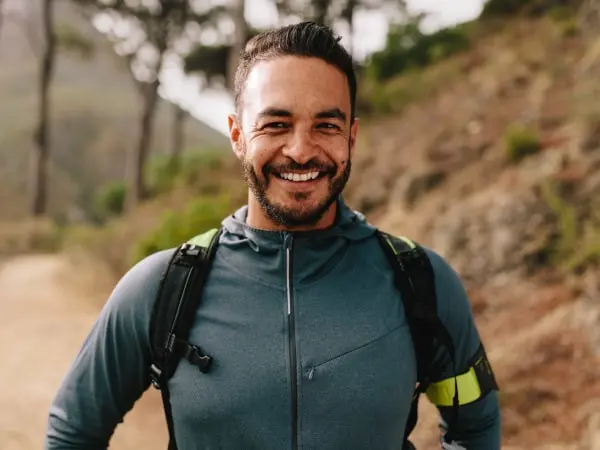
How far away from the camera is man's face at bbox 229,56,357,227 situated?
1.62 meters

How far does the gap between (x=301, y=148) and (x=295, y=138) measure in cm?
4

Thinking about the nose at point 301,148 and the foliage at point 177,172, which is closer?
the nose at point 301,148

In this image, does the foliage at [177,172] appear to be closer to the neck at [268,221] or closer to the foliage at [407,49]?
the foliage at [407,49]

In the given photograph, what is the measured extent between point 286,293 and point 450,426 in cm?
69

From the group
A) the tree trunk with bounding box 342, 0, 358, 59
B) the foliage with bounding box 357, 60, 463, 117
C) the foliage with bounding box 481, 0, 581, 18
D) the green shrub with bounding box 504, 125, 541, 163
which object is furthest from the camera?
the tree trunk with bounding box 342, 0, 358, 59

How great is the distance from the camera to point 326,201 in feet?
5.44

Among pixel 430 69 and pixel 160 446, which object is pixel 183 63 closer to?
pixel 430 69

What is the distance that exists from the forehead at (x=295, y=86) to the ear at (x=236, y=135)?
87 millimetres

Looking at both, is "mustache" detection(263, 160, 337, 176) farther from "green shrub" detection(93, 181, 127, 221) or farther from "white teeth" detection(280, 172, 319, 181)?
"green shrub" detection(93, 181, 127, 221)

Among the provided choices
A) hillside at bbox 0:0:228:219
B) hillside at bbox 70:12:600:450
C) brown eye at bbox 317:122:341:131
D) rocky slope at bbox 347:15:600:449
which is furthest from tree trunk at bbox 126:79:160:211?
hillside at bbox 0:0:228:219

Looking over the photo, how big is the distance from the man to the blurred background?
2792 millimetres

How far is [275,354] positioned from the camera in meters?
1.54

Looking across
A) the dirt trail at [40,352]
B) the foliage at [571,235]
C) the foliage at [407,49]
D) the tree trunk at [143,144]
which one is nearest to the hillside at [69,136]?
the tree trunk at [143,144]

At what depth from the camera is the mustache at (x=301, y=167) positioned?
162 centimetres
